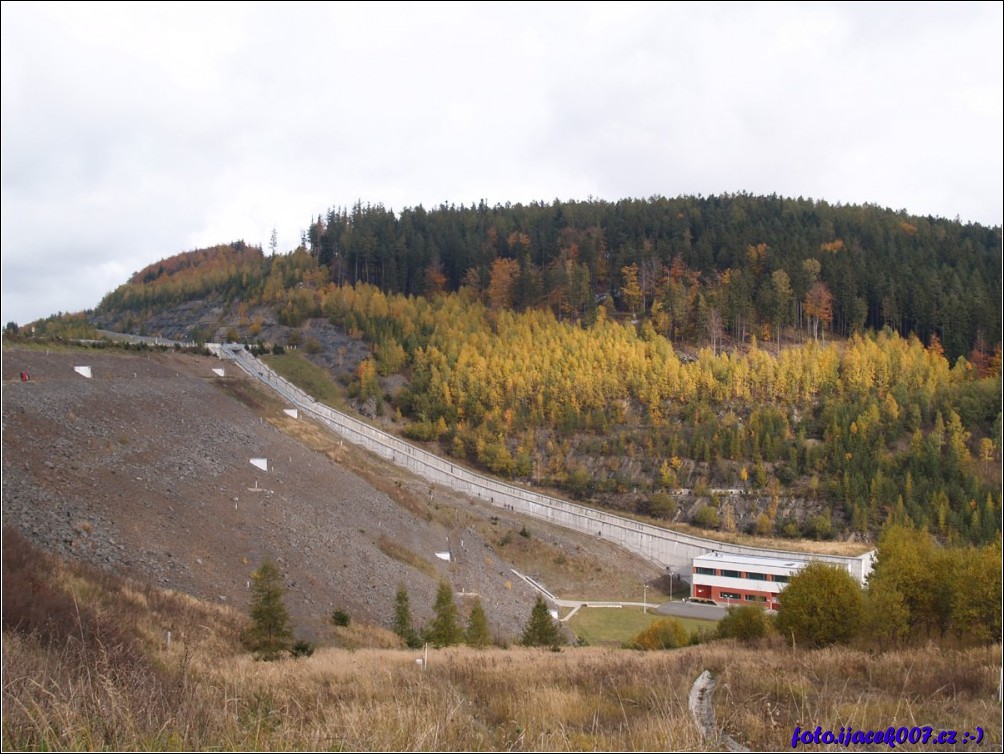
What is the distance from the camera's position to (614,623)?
33812mm

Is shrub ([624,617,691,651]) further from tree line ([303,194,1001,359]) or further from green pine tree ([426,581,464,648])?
tree line ([303,194,1001,359])

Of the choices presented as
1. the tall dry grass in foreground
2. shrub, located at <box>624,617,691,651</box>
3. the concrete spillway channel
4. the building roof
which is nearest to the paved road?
the building roof

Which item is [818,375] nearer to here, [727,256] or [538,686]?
[727,256]

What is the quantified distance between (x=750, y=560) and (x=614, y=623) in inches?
458

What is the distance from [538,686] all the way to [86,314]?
12248 cm

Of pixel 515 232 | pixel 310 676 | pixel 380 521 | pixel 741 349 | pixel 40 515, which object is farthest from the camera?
pixel 515 232

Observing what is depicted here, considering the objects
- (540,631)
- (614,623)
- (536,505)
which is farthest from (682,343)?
(540,631)

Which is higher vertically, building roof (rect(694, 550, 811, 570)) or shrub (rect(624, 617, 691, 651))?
shrub (rect(624, 617, 691, 651))

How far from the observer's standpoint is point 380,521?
33.6 metres

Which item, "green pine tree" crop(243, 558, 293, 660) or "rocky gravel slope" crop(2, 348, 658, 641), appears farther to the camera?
"rocky gravel slope" crop(2, 348, 658, 641)

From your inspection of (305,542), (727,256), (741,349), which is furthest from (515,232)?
(305,542)

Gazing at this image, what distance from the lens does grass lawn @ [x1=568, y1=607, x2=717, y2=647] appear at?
99.7 feet

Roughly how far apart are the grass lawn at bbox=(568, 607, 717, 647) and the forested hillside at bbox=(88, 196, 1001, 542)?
14047mm

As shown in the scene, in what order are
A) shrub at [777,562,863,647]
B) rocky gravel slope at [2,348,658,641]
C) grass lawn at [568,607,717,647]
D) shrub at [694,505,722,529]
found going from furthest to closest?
1. shrub at [694,505,722,529]
2. grass lawn at [568,607,717,647]
3. rocky gravel slope at [2,348,658,641]
4. shrub at [777,562,863,647]
